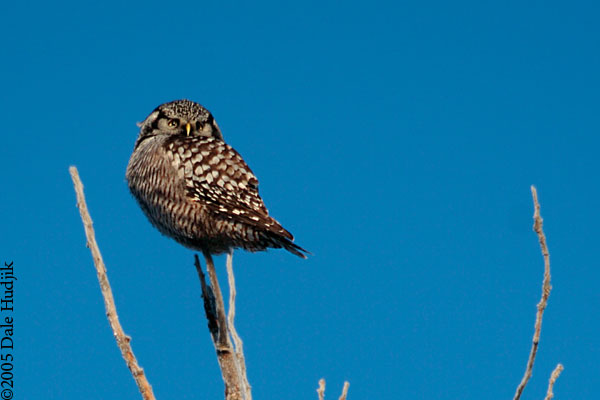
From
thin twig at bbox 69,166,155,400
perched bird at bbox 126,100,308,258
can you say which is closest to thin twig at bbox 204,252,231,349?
perched bird at bbox 126,100,308,258

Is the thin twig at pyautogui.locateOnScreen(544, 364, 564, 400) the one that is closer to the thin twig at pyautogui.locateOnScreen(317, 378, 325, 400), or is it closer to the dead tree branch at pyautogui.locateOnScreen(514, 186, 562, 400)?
the dead tree branch at pyautogui.locateOnScreen(514, 186, 562, 400)

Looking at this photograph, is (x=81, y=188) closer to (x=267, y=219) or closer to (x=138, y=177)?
(x=267, y=219)

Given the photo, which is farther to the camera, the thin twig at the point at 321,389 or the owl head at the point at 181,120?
the owl head at the point at 181,120

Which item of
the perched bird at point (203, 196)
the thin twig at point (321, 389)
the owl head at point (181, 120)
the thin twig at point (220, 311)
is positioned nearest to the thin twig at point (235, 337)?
the thin twig at point (321, 389)

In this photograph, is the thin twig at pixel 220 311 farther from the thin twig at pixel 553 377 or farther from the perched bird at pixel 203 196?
the thin twig at pixel 553 377

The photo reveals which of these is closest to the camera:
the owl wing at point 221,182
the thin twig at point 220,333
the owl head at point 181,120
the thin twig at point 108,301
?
the thin twig at point 108,301

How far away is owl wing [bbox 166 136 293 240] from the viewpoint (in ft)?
18.9

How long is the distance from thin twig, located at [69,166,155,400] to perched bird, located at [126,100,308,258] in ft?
7.74

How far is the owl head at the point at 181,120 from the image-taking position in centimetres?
692

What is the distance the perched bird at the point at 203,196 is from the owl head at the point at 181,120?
18.2 inches

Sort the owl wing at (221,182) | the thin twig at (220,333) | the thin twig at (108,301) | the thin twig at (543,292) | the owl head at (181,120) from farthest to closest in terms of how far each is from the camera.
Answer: the owl head at (181,120) < the owl wing at (221,182) < the thin twig at (220,333) < the thin twig at (108,301) < the thin twig at (543,292)

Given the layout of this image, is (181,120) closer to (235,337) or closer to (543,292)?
(235,337)

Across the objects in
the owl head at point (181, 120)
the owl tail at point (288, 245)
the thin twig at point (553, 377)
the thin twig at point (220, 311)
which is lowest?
the thin twig at point (553, 377)

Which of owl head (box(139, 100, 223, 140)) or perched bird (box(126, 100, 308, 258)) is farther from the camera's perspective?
owl head (box(139, 100, 223, 140))
